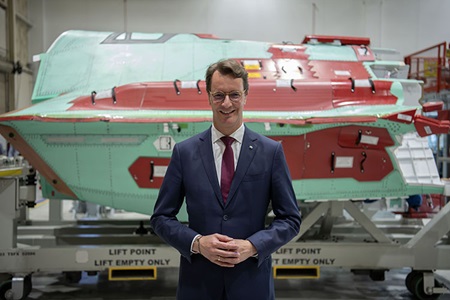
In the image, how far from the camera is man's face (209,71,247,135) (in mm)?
1545

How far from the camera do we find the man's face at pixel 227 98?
1545 millimetres

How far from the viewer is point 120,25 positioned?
383 inches

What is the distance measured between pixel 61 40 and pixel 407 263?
4505 millimetres

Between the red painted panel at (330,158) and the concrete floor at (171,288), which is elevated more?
the red painted panel at (330,158)

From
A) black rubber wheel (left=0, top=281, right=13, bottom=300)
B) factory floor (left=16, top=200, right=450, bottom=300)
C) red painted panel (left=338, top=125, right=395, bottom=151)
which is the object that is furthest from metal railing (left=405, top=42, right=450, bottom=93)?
black rubber wheel (left=0, top=281, right=13, bottom=300)

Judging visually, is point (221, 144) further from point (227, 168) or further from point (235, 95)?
point (235, 95)

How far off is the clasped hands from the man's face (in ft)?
1.53

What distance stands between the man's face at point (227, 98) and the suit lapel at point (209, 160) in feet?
0.38

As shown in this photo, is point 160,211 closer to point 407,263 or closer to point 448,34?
point 407,263

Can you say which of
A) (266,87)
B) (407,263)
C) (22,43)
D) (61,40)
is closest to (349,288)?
(407,263)

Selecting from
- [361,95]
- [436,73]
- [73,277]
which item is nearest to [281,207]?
[361,95]

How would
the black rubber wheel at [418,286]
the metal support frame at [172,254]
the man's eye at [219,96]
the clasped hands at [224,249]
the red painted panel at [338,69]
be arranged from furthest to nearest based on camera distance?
1. the red painted panel at [338,69]
2. the black rubber wheel at [418,286]
3. the metal support frame at [172,254]
4. the man's eye at [219,96]
5. the clasped hands at [224,249]

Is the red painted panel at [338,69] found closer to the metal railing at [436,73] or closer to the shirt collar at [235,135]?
the shirt collar at [235,135]

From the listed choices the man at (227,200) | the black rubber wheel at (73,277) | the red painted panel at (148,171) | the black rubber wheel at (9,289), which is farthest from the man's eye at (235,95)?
the black rubber wheel at (73,277)
